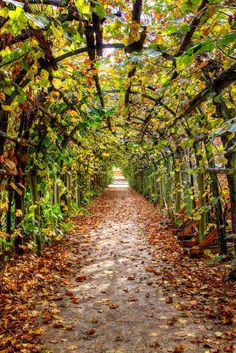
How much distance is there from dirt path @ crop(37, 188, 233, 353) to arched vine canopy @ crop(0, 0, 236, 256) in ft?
4.44

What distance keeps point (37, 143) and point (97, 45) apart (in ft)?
10.8

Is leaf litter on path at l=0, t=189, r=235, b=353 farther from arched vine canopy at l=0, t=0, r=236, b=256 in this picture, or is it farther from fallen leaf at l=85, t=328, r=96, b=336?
Answer: arched vine canopy at l=0, t=0, r=236, b=256

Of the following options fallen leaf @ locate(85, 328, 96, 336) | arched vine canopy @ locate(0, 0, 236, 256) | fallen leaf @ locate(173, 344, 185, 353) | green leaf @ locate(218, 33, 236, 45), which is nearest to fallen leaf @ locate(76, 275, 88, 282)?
arched vine canopy @ locate(0, 0, 236, 256)

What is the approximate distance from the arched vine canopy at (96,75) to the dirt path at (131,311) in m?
1.35

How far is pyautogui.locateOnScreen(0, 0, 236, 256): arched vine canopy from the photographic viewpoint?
9.01ft

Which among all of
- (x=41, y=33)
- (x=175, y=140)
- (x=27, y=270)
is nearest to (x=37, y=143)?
(x=27, y=270)

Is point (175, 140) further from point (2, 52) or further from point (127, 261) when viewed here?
point (2, 52)

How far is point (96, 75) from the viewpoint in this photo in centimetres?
520

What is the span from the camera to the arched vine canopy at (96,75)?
9.01 feet

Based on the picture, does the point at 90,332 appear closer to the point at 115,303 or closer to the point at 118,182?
the point at 115,303

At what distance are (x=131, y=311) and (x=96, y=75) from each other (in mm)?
3473

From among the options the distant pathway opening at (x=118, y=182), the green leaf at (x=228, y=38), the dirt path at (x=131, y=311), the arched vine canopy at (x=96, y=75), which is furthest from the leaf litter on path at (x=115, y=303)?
the distant pathway opening at (x=118, y=182)

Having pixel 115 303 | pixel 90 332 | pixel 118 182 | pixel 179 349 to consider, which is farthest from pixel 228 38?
pixel 118 182

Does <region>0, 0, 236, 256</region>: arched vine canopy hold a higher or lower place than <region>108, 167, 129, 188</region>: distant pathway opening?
higher
